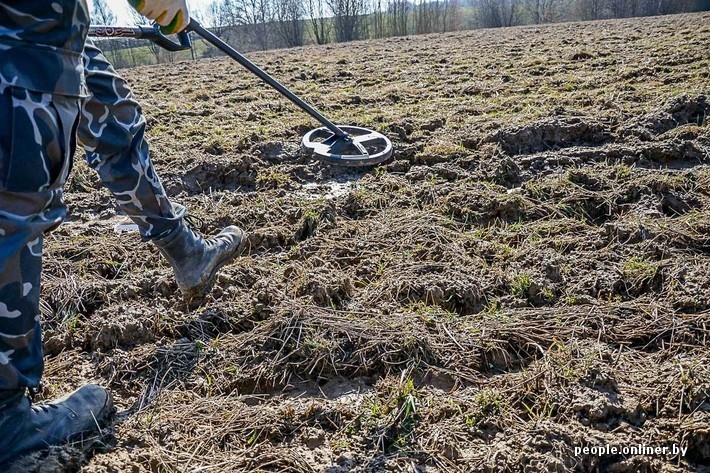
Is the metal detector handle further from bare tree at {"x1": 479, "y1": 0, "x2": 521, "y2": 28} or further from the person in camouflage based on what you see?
bare tree at {"x1": 479, "y1": 0, "x2": 521, "y2": 28}

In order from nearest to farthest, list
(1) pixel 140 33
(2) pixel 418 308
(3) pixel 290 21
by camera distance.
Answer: (2) pixel 418 308 → (1) pixel 140 33 → (3) pixel 290 21

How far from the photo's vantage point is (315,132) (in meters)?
3.84

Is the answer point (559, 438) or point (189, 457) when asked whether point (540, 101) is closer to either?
point (559, 438)

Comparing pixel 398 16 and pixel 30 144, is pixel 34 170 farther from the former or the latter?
pixel 398 16

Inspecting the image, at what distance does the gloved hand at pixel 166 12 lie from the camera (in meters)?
1.68

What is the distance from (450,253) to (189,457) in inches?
61.5

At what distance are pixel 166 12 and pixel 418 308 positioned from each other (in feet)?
4.89

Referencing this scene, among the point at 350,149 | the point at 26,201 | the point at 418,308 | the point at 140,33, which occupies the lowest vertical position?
the point at 418,308

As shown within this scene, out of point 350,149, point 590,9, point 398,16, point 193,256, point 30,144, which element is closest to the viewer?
point 30,144

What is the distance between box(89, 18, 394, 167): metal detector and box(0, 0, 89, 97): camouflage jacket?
3.60 feet

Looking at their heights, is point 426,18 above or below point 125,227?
above

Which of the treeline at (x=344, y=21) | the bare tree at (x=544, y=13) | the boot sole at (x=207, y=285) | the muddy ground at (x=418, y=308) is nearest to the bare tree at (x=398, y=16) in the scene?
the treeline at (x=344, y=21)

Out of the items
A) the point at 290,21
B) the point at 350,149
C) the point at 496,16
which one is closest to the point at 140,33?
the point at 350,149

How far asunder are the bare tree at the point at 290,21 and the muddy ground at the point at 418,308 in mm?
32294
